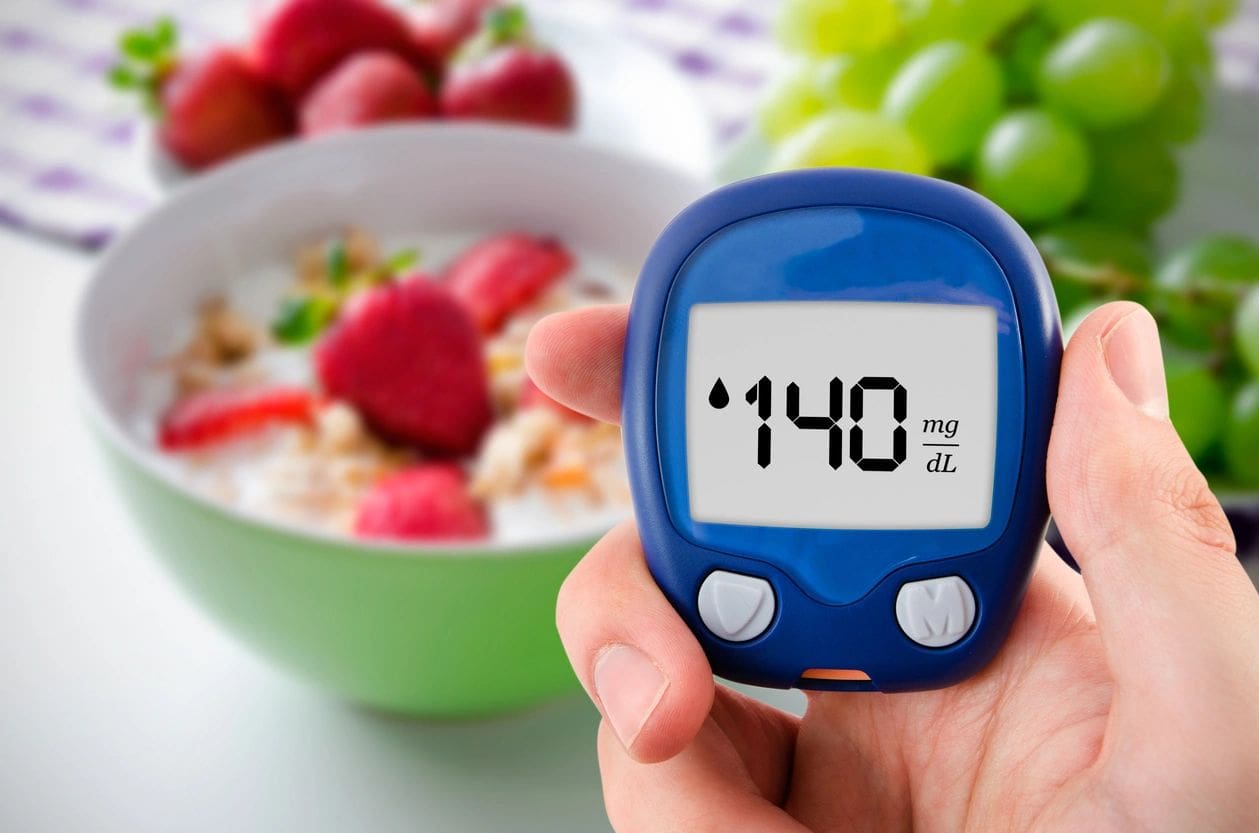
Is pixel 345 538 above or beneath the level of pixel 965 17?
beneath

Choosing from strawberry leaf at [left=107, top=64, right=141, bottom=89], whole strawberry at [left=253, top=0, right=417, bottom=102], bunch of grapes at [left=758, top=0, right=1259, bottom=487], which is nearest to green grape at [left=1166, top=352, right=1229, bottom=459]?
bunch of grapes at [left=758, top=0, right=1259, bottom=487]

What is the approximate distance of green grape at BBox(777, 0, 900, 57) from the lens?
1187 millimetres

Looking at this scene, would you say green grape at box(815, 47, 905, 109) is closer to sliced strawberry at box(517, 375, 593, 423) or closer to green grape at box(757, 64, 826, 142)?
green grape at box(757, 64, 826, 142)

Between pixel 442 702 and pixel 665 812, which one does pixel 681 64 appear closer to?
pixel 442 702

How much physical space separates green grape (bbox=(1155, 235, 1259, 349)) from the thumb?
1.55ft

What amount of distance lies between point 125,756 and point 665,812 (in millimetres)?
458

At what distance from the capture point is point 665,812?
2.17 feet

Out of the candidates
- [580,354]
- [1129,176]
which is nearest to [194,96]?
[580,354]

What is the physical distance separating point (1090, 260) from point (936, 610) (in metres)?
0.58

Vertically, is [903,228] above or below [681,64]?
above

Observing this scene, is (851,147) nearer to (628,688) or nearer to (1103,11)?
(1103,11)

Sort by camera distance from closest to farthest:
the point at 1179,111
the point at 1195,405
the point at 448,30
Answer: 1. the point at 1195,405
2. the point at 1179,111
3. the point at 448,30

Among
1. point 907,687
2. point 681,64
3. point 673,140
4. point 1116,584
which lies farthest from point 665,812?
point 681,64

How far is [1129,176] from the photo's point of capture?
3.91 feet
